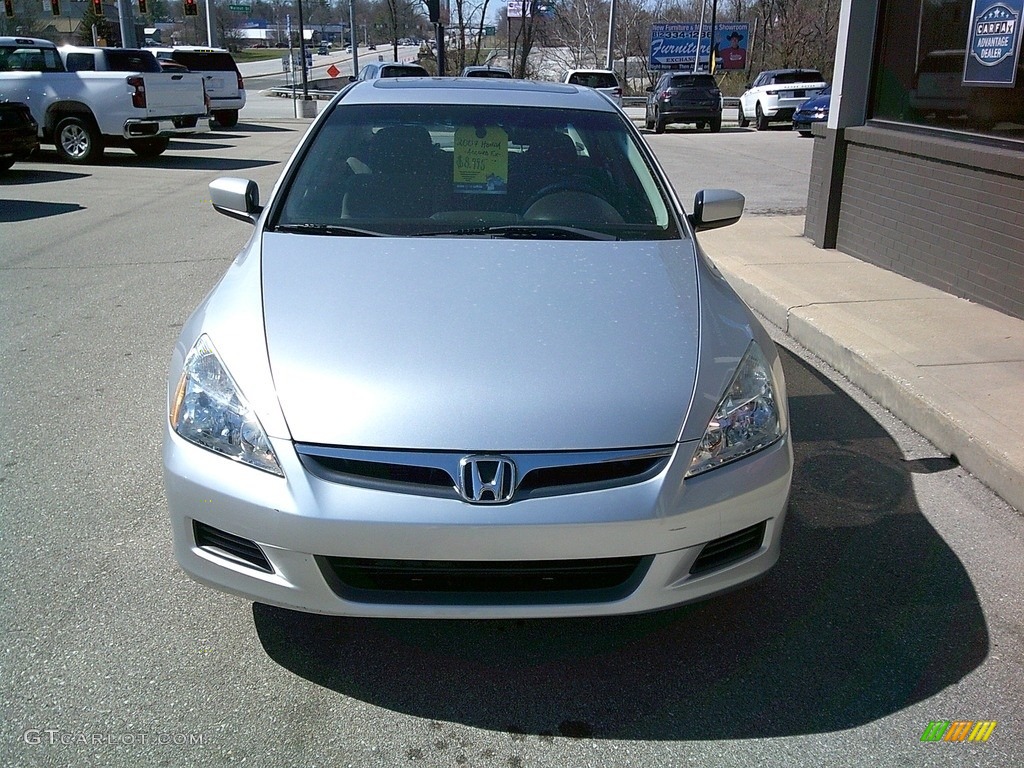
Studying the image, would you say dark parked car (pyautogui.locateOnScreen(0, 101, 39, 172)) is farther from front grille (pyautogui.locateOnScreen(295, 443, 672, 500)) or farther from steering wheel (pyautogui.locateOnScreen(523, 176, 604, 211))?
front grille (pyautogui.locateOnScreen(295, 443, 672, 500))

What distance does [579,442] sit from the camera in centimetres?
256

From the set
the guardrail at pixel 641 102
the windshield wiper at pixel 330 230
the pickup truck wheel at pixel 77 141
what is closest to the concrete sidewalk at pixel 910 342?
the windshield wiper at pixel 330 230

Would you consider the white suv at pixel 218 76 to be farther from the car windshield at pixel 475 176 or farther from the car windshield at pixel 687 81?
the car windshield at pixel 475 176

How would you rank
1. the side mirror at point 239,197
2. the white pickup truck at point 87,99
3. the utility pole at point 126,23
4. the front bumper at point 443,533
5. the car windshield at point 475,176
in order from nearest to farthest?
1. the front bumper at point 443,533
2. the car windshield at point 475,176
3. the side mirror at point 239,197
4. the white pickup truck at point 87,99
5. the utility pole at point 126,23

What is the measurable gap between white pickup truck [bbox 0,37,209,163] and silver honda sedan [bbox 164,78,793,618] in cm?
1433

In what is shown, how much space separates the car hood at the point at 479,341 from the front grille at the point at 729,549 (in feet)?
1.13

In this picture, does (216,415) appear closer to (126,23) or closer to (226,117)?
(226,117)

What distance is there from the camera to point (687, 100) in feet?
89.8

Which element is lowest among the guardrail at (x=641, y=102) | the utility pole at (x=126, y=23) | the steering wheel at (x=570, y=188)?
the guardrail at (x=641, y=102)

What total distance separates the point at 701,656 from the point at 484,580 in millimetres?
798

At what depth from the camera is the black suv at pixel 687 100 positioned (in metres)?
27.4

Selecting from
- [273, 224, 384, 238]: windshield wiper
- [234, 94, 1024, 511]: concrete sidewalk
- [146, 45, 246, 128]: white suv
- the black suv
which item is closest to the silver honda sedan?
[273, 224, 384, 238]: windshield wiper

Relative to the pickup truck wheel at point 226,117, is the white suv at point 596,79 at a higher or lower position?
higher

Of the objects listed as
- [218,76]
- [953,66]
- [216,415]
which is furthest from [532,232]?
[218,76]
